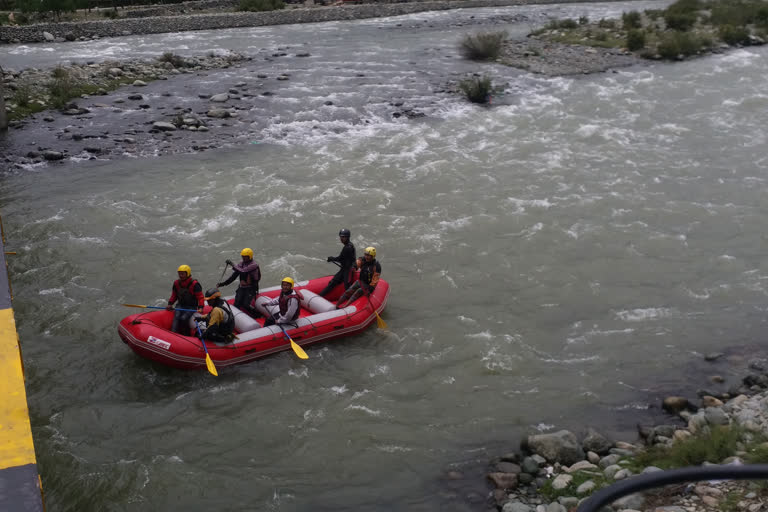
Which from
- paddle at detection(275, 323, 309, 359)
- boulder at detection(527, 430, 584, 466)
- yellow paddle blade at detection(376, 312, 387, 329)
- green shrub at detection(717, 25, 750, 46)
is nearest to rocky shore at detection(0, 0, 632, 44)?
green shrub at detection(717, 25, 750, 46)

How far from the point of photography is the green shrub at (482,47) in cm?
2569

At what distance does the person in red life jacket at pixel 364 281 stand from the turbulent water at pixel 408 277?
0.61m

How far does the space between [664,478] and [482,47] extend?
78.9ft

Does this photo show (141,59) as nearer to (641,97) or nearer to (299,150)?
(299,150)

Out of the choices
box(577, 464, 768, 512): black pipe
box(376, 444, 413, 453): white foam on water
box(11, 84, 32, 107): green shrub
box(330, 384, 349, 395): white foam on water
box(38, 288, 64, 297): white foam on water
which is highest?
box(11, 84, 32, 107): green shrub

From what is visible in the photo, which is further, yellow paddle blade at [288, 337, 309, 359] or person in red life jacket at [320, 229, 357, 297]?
person in red life jacket at [320, 229, 357, 297]

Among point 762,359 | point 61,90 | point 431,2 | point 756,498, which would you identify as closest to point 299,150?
point 61,90

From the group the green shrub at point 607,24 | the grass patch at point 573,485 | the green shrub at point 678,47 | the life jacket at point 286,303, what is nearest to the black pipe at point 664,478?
the grass patch at point 573,485

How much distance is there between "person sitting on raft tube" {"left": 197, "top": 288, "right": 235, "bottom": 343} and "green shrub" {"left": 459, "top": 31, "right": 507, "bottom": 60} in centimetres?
1917

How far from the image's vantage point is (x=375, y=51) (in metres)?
28.0

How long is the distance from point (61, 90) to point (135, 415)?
598 inches

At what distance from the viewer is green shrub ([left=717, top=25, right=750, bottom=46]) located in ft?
88.2

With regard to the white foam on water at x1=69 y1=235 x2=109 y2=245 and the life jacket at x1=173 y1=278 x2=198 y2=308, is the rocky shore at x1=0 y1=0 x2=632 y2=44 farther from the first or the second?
the life jacket at x1=173 y1=278 x2=198 y2=308

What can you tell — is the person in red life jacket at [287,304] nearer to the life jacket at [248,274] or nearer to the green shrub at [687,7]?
the life jacket at [248,274]
